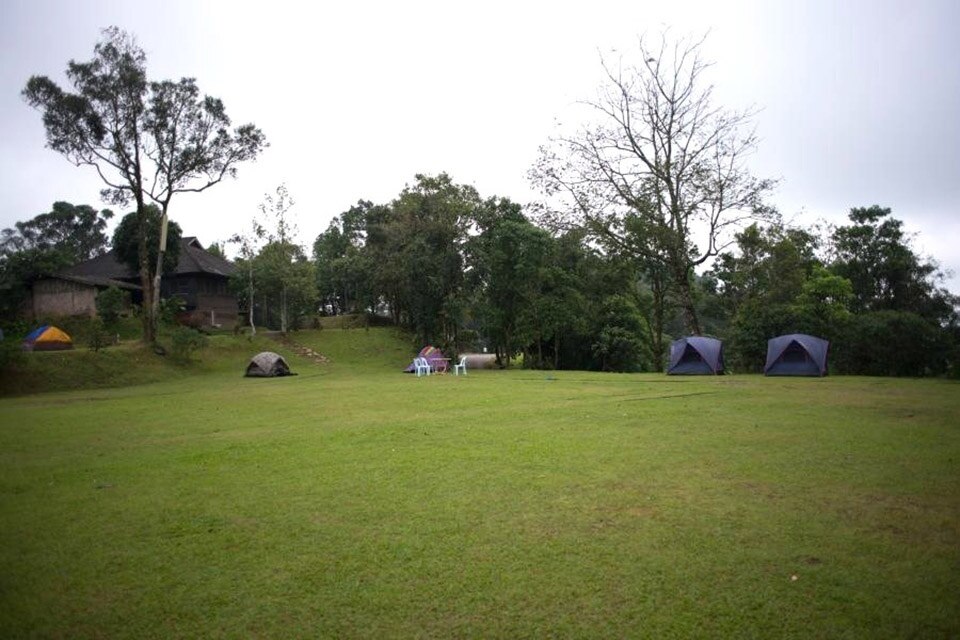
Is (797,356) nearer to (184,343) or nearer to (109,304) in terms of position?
(184,343)

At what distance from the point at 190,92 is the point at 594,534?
29.2 metres

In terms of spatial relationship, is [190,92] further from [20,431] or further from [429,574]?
[429,574]

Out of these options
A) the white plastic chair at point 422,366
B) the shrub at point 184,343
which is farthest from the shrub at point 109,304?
the white plastic chair at point 422,366

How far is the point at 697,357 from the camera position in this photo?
20750 mm

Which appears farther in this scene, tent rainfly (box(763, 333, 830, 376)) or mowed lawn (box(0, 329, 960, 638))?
tent rainfly (box(763, 333, 830, 376))

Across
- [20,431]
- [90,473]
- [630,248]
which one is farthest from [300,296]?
[90,473]

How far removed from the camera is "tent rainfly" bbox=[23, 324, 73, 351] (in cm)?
2708

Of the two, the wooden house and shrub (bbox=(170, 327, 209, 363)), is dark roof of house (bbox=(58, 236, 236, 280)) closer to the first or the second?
the wooden house

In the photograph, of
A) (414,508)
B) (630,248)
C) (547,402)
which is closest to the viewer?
(414,508)

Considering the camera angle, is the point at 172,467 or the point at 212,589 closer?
the point at 212,589

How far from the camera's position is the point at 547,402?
12.0 metres

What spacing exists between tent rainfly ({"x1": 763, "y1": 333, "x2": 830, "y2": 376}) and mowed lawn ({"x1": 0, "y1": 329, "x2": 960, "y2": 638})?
9.71 meters

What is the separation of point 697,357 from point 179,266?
33.7m

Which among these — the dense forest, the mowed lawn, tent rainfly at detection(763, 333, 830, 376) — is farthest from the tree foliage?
tent rainfly at detection(763, 333, 830, 376)
